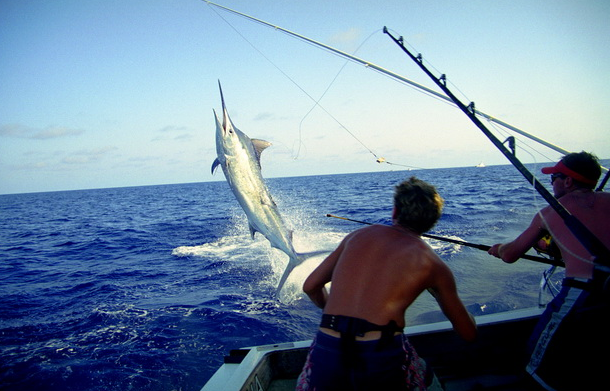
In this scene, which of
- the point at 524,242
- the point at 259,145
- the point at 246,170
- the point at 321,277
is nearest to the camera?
the point at 321,277

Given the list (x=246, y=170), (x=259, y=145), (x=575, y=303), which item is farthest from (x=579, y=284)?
(x=259, y=145)

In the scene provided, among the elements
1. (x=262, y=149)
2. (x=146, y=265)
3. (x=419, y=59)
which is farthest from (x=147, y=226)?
(x=419, y=59)

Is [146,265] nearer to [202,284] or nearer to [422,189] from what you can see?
[202,284]

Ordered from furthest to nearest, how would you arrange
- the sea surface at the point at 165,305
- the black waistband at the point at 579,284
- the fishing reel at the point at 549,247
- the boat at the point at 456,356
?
the sea surface at the point at 165,305
the fishing reel at the point at 549,247
the boat at the point at 456,356
the black waistband at the point at 579,284

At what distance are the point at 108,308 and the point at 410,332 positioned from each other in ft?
24.0

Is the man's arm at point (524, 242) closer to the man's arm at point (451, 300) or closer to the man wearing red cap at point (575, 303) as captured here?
the man wearing red cap at point (575, 303)

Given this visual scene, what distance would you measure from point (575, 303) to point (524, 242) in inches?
20.3

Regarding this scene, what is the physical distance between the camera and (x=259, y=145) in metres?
4.27

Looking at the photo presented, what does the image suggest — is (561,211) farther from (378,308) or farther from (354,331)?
(354,331)

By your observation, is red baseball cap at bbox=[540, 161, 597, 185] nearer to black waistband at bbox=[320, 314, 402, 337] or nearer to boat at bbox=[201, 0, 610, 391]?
boat at bbox=[201, 0, 610, 391]

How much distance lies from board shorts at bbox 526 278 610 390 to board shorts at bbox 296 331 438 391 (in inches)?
34.8

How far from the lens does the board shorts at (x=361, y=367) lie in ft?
6.35

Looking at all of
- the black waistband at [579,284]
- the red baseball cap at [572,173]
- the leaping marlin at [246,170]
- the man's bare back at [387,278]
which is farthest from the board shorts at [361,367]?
the leaping marlin at [246,170]

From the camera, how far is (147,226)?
2292 cm
